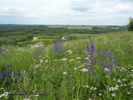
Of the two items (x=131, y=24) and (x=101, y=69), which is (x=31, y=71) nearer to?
(x=101, y=69)

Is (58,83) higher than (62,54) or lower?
lower

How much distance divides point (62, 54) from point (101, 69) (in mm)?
2299

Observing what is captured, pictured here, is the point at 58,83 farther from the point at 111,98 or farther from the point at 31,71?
the point at 111,98

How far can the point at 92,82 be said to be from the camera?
2.63 metres

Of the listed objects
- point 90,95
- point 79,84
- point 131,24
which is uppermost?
point 131,24

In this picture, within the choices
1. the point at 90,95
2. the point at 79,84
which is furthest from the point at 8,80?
Answer: the point at 90,95

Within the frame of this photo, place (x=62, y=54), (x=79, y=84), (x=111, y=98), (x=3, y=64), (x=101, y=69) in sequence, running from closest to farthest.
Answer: (x=111, y=98) < (x=79, y=84) < (x=101, y=69) < (x=3, y=64) < (x=62, y=54)

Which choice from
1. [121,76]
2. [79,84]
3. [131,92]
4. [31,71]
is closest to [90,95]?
[79,84]

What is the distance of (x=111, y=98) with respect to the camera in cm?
200

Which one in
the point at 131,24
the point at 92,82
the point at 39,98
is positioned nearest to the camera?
the point at 39,98

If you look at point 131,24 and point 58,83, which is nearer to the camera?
point 58,83

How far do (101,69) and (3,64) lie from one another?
3.14m

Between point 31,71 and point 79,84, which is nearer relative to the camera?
point 79,84

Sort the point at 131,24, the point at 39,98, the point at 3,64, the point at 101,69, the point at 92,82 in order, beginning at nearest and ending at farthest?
the point at 39,98
the point at 92,82
the point at 101,69
the point at 3,64
the point at 131,24
